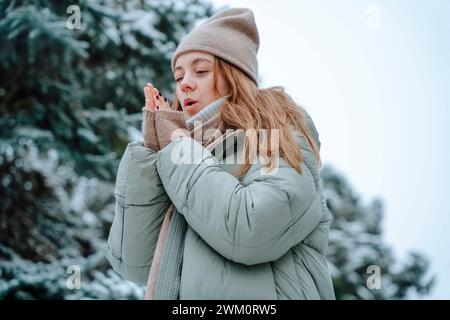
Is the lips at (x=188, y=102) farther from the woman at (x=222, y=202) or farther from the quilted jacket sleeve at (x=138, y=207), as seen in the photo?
the quilted jacket sleeve at (x=138, y=207)

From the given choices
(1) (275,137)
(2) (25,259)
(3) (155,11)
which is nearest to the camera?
(1) (275,137)

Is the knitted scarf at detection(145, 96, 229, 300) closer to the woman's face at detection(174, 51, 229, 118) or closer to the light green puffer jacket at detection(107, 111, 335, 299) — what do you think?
the light green puffer jacket at detection(107, 111, 335, 299)

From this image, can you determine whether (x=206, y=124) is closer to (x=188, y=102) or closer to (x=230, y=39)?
(x=188, y=102)

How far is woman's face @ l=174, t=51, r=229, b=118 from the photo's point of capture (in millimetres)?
1562

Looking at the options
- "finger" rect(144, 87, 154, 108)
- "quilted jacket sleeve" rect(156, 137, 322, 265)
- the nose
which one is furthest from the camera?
the nose

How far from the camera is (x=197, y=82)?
156 centimetres

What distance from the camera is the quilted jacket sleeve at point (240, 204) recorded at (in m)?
1.22

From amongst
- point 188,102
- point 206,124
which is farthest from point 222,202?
point 188,102

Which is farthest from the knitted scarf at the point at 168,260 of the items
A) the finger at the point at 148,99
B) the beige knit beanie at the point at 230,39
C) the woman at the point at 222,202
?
the beige knit beanie at the point at 230,39

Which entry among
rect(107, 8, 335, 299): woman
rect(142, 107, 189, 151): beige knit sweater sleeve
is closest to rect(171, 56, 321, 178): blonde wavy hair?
rect(107, 8, 335, 299): woman

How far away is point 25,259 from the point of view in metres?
5.21

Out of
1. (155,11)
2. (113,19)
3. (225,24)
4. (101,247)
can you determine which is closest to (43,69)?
(113,19)
